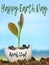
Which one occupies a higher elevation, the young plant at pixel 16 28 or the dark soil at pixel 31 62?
the young plant at pixel 16 28

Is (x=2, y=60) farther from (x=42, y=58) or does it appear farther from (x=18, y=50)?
(x=42, y=58)

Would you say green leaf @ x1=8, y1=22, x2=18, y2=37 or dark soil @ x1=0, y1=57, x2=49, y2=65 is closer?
dark soil @ x1=0, y1=57, x2=49, y2=65

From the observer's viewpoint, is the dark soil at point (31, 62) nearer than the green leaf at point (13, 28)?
Yes

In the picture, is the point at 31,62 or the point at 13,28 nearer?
the point at 31,62

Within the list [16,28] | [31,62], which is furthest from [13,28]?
[31,62]

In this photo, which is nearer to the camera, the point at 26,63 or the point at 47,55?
the point at 26,63

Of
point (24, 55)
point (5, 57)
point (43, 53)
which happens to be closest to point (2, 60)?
point (5, 57)

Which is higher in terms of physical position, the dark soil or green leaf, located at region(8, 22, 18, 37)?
green leaf, located at region(8, 22, 18, 37)

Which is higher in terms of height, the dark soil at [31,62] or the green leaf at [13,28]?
the green leaf at [13,28]

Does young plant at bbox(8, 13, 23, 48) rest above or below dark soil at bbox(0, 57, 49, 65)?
above

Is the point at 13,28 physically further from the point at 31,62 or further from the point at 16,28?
the point at 31,62

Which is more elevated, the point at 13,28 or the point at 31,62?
the point at 13,28
